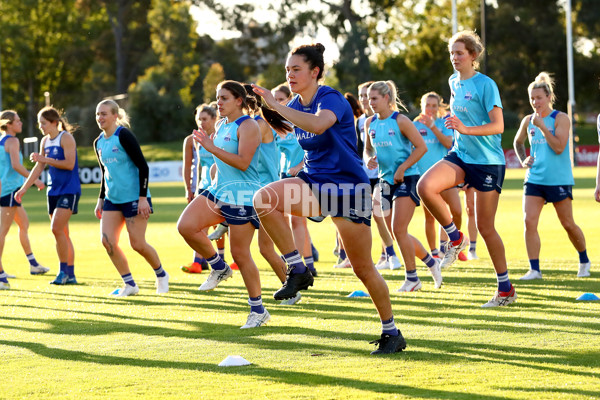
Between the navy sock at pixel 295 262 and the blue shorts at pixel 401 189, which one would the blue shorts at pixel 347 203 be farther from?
the blue shorts at pixel 401 189

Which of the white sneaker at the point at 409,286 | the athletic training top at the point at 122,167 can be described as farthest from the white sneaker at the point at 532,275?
the athletic training top at the point at 122,167

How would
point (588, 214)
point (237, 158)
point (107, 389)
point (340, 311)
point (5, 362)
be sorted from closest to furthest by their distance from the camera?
point (107, 389) < point (5, 362) < point (237, 158) < point (340, 311) < point (588, 214)

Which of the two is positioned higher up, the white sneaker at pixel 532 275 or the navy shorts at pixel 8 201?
the navy shorts at pixel 8 201

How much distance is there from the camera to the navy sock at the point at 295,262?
651cm

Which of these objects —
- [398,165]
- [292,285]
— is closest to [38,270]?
[398,165]

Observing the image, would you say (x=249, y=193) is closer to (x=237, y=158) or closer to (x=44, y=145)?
(x=237, y=158)

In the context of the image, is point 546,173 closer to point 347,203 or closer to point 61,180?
point 347,203

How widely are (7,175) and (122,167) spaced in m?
3.37

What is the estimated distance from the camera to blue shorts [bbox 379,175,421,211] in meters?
9.88

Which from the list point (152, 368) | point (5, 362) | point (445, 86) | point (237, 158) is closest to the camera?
point (152, 368)

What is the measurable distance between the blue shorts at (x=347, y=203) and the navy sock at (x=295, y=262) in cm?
49

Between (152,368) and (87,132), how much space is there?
6104 cm

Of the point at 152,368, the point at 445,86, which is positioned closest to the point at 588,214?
the point at 152,368

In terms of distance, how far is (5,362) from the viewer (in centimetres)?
658
